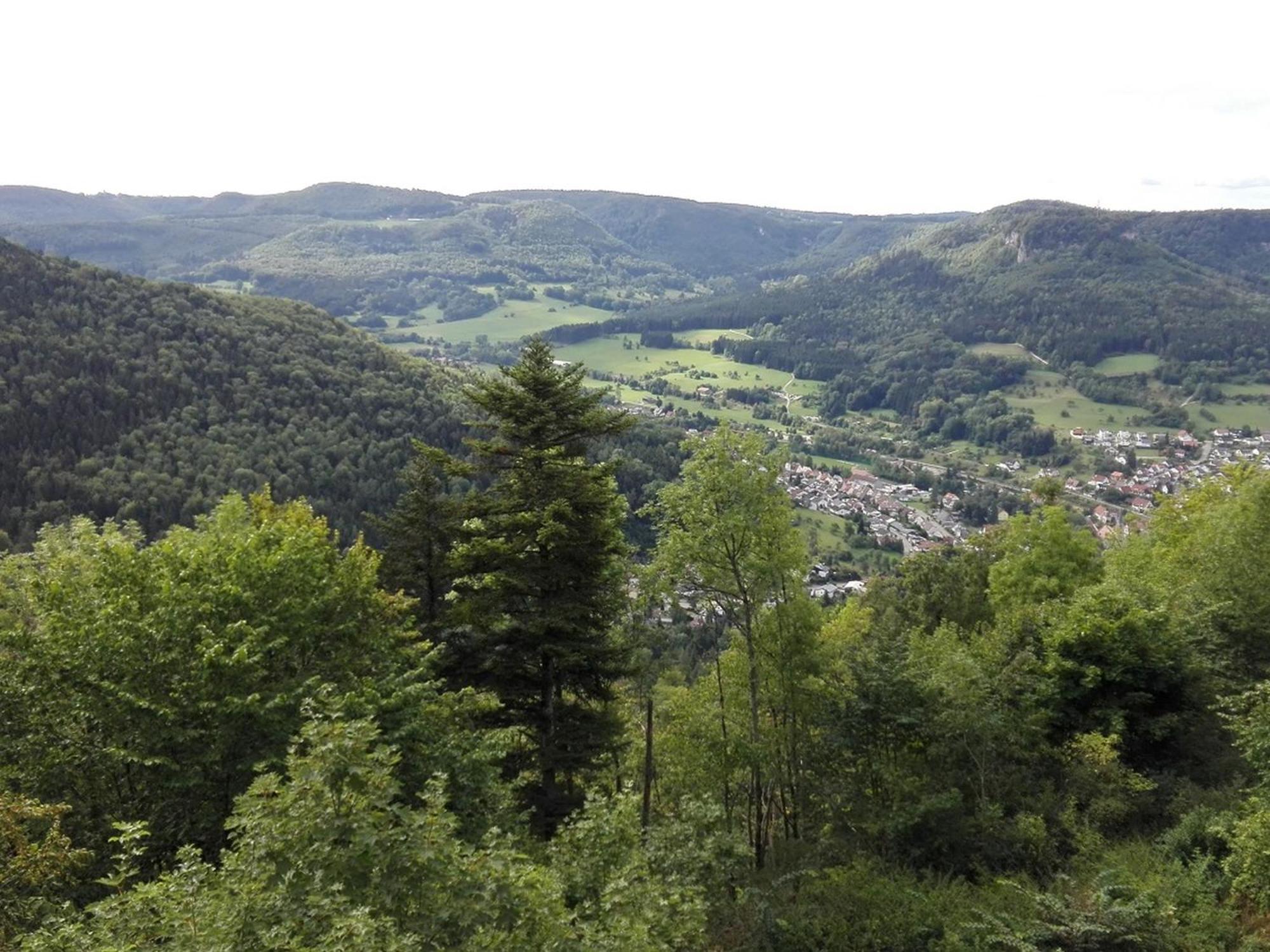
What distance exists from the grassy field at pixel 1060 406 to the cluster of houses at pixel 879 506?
49181mm

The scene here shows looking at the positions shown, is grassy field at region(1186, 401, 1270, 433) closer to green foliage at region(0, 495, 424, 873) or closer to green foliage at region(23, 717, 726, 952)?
green foliage at region(0, 495, 424, 873)

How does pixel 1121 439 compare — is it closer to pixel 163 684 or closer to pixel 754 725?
pixel 754 725

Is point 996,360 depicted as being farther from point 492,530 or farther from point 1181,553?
point 492,530

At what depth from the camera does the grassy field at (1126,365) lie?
158 m

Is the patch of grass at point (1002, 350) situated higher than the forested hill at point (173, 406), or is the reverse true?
the patch of grass at point (1002, 350)

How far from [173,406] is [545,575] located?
65.7 m

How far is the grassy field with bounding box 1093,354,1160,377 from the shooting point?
158 metres

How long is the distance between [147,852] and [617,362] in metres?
191

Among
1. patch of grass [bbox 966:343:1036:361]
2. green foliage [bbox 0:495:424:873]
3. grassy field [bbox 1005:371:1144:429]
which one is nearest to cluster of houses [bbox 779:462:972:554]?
grassy field [bbox 1005:371:1144:429]

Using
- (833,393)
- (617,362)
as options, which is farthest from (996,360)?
(617,362)

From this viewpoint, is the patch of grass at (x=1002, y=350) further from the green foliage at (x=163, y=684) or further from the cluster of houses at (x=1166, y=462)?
the green foliage at (x=163, y=684)

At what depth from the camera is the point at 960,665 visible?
574 inches

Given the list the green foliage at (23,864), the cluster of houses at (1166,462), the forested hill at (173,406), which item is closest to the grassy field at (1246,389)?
the cluster of houses at (1166,462)

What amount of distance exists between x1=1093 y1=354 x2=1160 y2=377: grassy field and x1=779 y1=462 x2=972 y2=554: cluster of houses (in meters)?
82.7
